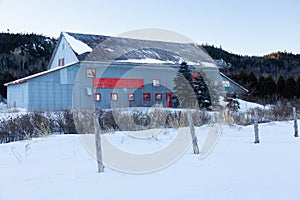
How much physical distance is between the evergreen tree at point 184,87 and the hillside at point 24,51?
90.8ft

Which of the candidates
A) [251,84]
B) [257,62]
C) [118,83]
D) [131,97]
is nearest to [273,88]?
[251,84]

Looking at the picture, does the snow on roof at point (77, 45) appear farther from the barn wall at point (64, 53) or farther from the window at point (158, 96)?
the window at point (158, 96)

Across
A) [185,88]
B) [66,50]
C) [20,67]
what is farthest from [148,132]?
[20,67]

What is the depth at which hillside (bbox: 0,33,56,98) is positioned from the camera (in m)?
50.1

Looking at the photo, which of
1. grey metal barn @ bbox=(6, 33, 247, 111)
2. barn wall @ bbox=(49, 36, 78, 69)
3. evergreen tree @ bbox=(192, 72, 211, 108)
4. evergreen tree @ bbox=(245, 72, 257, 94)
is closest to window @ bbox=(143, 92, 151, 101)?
grey metal barn @ bbox=(6, 33, 247, 111)

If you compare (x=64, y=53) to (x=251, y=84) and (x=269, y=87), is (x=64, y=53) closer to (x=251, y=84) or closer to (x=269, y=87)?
(x=251, y=84)

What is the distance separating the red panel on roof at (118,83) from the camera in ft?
75.9

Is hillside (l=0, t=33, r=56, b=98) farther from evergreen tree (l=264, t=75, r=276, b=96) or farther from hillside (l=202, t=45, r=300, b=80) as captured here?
hillside (l=202, t=45, r=300, b=80)

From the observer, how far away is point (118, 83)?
77.3 feet

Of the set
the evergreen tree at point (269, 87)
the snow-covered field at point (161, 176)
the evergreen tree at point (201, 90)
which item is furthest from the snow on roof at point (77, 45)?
the evergreen tree at point (269, 87)

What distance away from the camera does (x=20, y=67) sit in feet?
163

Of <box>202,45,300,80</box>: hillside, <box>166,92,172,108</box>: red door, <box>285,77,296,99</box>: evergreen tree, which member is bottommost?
<box>166,92,172,108</box>: red door

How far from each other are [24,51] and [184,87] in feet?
136

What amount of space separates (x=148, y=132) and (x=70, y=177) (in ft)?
19.6
